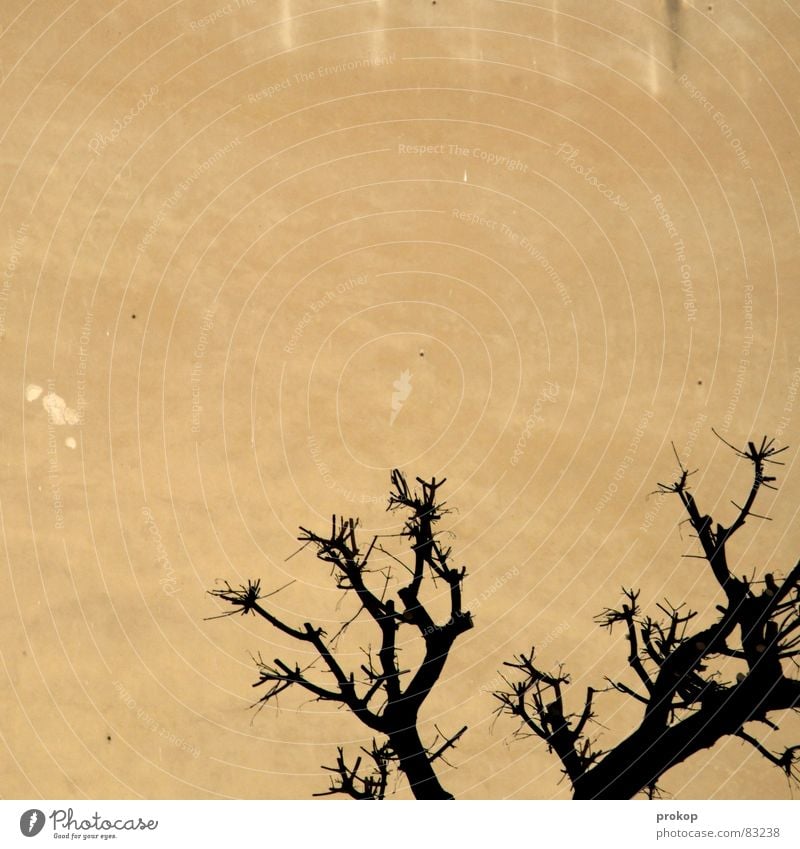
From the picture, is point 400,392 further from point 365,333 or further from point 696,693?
point 696,693

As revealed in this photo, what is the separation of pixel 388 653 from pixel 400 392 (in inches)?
103

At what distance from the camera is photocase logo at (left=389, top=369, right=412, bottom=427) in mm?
10195

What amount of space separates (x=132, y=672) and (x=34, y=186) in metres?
4.50

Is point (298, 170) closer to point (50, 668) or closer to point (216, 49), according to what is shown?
point (216, 49)

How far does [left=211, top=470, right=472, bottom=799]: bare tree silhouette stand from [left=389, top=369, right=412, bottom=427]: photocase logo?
1.95 feet

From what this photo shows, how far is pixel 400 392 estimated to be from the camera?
1021 cm

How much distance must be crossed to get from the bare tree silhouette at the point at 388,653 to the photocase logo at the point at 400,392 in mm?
595
